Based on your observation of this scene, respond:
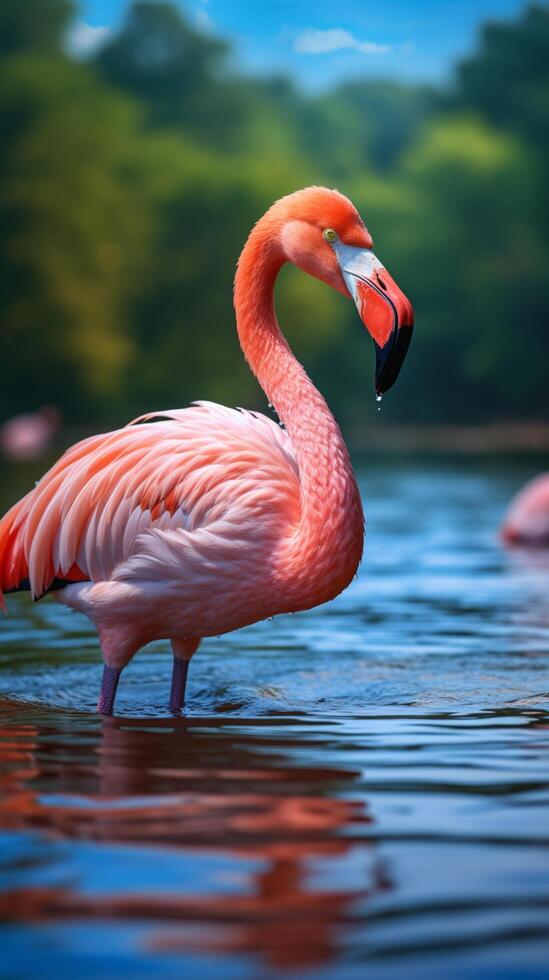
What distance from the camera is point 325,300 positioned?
132ft

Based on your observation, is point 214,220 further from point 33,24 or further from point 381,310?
point 381,310

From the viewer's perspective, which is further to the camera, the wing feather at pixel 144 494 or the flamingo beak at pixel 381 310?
the wing feather at pixel 144 494

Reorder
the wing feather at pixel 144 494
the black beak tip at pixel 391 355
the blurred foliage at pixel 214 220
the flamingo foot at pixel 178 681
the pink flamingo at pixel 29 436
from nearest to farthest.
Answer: the black beak tip at pixel 391 355
the wing feather at pixel 144 494
the flamingo foot at pixel 178 681
the pink flamingo at pixel 29 436
the blurred foliage at pixel 214 220

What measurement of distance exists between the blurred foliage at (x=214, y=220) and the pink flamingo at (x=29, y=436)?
98.0 inches

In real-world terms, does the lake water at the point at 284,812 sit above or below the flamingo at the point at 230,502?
below

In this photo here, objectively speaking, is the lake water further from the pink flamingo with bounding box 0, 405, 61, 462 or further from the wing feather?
the pink flamingo with bounding box 0, 405, 61, 462

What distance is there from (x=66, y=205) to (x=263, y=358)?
29317 mm

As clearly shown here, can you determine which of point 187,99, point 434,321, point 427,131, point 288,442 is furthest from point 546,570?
point 187,99

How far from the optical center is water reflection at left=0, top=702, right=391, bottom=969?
107 inches

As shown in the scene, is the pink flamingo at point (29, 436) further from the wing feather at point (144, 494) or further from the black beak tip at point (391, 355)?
the black beak tip at point (391, 355)

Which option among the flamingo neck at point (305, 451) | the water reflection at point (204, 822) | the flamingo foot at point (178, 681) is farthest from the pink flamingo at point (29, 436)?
the water reflection at point (204, 822)

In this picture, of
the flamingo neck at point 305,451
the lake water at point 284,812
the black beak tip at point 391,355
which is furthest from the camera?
the flamingo neck at point 305,451

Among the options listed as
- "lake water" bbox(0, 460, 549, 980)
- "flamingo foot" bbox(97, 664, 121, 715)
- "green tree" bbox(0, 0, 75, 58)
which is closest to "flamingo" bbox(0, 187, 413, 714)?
"flamingo foot" bbox(97, 664, 121, 715)

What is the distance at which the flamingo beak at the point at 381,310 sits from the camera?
4500 millimetres
